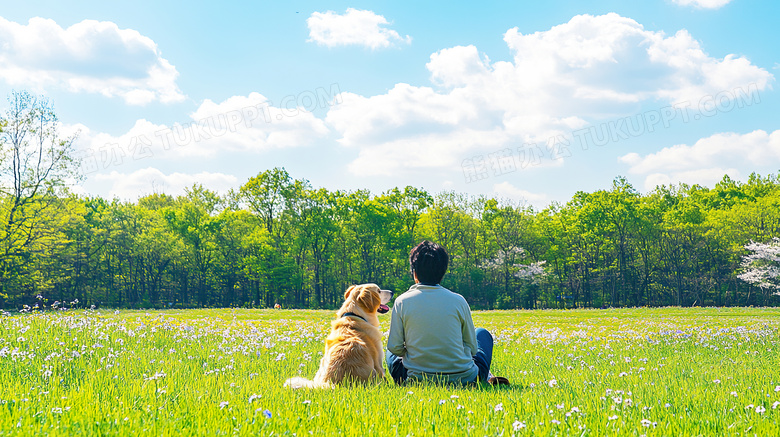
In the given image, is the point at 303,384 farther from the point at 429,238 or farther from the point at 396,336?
the point at 429,238

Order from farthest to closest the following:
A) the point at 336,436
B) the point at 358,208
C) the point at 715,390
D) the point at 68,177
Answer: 1. the point at 358,208
2. the point at 68,177
3. the point at 715,390
4. the point at 336,436

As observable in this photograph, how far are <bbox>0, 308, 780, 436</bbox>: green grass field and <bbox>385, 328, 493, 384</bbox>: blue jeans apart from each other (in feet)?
0.96

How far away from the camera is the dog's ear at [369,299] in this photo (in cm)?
559

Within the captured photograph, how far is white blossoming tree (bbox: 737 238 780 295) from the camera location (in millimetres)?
44594

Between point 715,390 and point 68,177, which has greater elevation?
point 68,177

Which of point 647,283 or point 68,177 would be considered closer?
point 68,177

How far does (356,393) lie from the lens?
4840mm

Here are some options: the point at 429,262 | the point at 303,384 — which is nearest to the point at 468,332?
the point at 429,262

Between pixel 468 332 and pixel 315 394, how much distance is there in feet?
6.19

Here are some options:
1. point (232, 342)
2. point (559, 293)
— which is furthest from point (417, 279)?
point (559, 293)

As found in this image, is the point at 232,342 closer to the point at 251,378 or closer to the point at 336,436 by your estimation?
the point at 251,378

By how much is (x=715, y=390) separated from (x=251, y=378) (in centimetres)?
516

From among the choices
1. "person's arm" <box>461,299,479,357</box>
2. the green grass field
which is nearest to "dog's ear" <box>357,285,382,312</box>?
the green grass field

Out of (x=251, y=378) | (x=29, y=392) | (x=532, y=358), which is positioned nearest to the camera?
(x=29, y=392)
